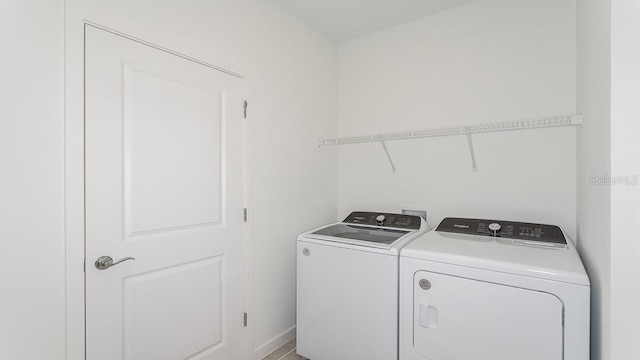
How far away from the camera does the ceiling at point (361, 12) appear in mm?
2174

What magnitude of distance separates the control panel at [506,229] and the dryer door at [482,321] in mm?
558

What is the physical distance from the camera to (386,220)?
2283mm

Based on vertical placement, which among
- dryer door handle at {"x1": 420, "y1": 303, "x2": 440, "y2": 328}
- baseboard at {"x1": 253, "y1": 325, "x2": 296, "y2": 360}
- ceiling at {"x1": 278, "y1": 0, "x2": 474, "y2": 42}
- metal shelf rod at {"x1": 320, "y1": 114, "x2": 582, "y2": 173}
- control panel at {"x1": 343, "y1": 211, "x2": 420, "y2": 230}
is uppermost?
ceiling at {"x1": 278, "y1": 0, "x2": 474, "y2": 42}

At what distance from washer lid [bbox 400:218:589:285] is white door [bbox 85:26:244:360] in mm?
1199

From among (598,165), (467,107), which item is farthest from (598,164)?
(467,107)

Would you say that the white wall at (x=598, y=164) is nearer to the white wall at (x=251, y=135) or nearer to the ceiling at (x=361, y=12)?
the ceiling at (x=361, y=12)

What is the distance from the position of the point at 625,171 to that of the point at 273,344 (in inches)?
88.6

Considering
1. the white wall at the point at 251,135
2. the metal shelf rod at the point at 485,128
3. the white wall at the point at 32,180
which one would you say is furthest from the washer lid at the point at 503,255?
the white wall at the point at 32,180

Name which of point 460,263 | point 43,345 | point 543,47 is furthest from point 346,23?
point 43,345

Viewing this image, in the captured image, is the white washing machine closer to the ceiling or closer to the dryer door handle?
the dryer door handle

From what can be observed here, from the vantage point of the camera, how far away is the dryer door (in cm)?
125

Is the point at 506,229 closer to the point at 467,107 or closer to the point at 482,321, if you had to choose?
the point at 482,321

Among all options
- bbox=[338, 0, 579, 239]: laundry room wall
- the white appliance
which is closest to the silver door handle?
the white appliance

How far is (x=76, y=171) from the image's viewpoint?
4.00ft
